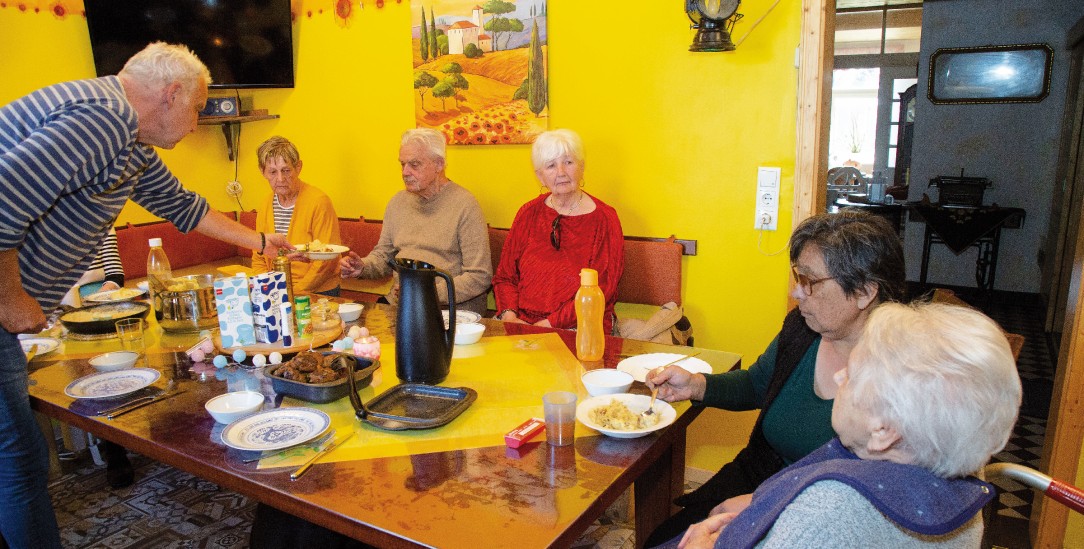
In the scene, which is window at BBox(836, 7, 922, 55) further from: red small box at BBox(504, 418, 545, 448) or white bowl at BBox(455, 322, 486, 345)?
red small box at BBox(504, 418, 545, 448)

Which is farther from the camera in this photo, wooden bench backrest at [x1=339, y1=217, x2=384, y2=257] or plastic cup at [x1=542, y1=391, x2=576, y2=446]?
wooden bench backrest at [x1=339, y1=217, x2=384, y2=257]

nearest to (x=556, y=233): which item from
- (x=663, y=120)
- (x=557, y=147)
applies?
(x=557, y=147)

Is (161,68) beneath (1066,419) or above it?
above

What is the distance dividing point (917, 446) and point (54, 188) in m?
1.90

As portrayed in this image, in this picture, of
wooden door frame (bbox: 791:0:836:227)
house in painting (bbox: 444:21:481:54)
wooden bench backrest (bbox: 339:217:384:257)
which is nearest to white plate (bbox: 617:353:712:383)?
wooden door frame (bbox: 791:0:836:227)

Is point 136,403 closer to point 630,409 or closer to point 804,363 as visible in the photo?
point 630,409

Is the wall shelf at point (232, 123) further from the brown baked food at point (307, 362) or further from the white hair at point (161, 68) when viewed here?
the brown baked food at point (307, 362)

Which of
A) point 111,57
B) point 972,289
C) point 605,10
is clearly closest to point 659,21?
point 605,10

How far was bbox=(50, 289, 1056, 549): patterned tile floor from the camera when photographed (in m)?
2.40

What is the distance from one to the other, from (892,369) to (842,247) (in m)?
0.61

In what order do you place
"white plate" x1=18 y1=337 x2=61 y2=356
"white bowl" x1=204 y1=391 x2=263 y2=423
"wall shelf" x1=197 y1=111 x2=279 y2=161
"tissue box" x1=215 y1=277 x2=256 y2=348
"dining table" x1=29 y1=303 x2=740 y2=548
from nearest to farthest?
"dining table" x1=29 y1=303 x2=740 y2=548 < "white bowl" x1=204 y1=391 x2=263 y2=423 < "tissue box" x1=215 y1=277 x2=256 y2=348 < "white plate" x1=18 y1=337 x2=61 y2=356 < "wall shelf" x1=197 y1=111 x2=279 y2=161

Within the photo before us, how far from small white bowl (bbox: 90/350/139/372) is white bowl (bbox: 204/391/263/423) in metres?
0.45

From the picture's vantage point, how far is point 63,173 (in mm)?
1654

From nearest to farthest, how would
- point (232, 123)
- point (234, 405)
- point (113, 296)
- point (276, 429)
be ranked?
point (276, 429) → point (234, 405) → point (113, 296) → point (232, 123)
